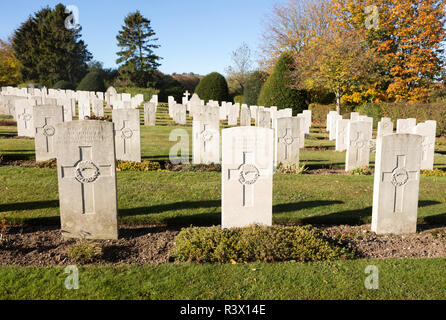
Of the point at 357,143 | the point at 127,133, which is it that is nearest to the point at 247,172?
the point at 127,133

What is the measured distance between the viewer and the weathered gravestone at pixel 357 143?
10812 mm

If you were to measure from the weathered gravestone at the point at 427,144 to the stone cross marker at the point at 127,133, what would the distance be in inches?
363

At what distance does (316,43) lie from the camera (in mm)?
26797

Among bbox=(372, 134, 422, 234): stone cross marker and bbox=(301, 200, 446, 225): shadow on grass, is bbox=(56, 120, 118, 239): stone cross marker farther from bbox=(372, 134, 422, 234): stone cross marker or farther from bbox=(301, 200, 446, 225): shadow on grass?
bbox=(372, 134, 422, 234): stone cross marker

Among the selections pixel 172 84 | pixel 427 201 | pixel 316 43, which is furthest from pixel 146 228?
pixel 172 84

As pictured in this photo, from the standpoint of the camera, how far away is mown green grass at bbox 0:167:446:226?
620 centimetres

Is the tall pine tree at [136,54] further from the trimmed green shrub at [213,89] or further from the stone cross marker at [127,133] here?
the stone cross marker at [127,133]

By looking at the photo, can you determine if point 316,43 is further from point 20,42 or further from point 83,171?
point 20,42

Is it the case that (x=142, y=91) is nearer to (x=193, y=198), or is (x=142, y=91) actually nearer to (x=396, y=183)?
(x=193, y=198)

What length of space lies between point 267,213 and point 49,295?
3.32 metres

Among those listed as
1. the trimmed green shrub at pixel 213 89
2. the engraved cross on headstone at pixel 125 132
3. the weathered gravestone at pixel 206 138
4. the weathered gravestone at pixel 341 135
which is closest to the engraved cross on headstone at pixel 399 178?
the weathered gravestone at pixel 206 138

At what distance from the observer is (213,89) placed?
107 ft

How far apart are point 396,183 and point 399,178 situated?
0.31ft

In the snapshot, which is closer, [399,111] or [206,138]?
[206,138]
